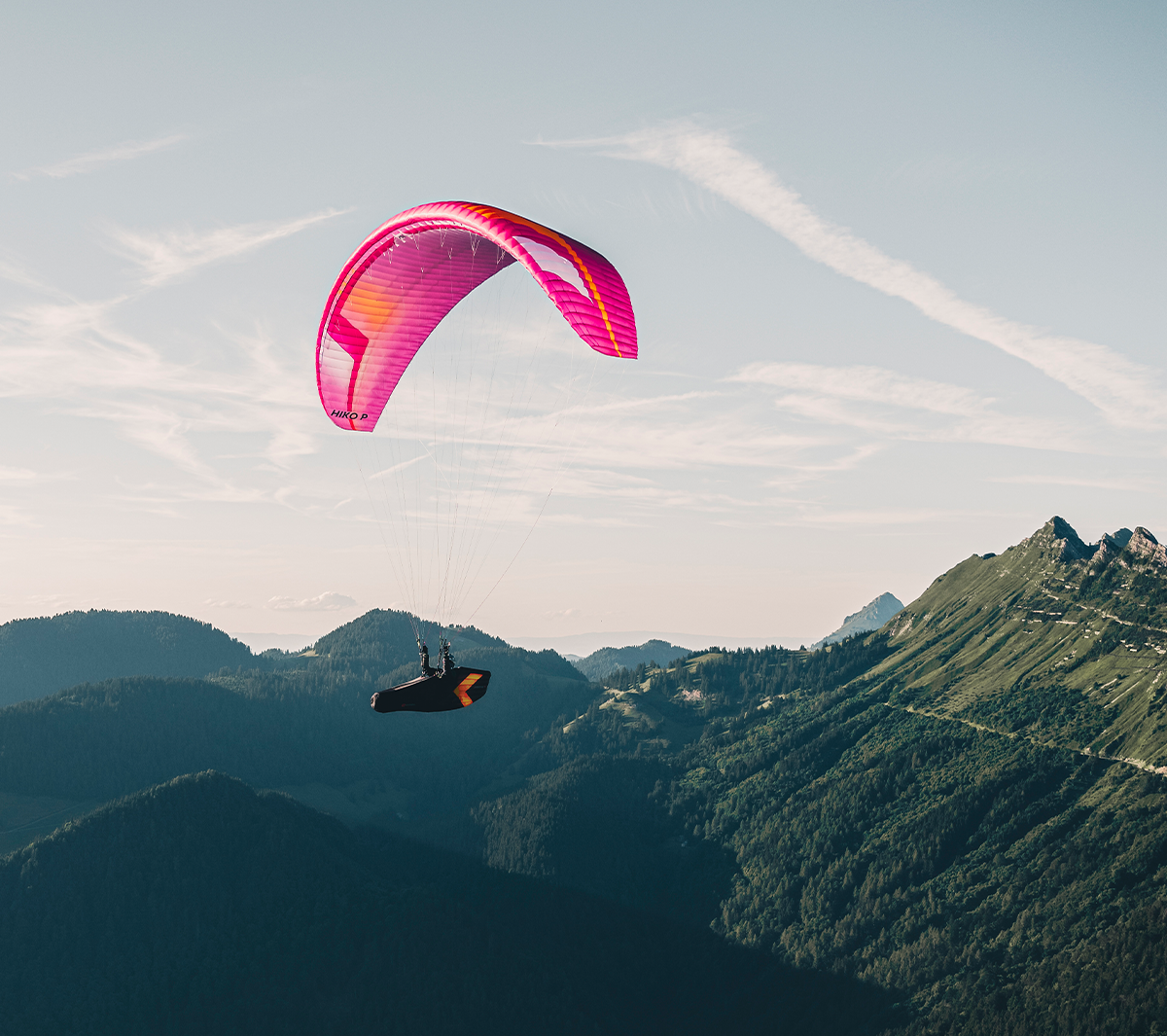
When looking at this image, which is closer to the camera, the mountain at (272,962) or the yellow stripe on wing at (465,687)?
the yellow stripe on wing at (465,687)

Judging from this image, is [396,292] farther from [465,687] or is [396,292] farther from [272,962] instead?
[272,962]

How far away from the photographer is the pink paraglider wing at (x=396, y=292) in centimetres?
4203

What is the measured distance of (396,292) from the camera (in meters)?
48.4

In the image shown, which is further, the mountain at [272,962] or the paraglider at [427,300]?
the mountain at [272,962]

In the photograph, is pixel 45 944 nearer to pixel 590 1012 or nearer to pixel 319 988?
pixel 319 988

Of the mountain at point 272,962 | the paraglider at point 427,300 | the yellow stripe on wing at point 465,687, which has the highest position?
the paraglider at point 427,300

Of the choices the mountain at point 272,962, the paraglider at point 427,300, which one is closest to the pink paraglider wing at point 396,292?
the paraglider at point 427,300

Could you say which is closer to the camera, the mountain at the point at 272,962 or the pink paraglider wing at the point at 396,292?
the pink paraglider wing at the point at 396,292

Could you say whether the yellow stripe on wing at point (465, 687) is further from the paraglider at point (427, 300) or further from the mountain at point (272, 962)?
the mountain at point (272, 962)

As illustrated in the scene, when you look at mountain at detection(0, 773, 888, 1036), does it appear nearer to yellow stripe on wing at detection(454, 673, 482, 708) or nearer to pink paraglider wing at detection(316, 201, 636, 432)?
yellow stripe on wing at detection(454, 673, 482, 708)

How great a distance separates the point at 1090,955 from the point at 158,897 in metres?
178

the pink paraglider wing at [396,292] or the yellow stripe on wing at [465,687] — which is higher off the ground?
the pink paraglider wing at [396,292]

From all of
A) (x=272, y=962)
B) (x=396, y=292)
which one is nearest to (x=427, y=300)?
(x=396, y=292)

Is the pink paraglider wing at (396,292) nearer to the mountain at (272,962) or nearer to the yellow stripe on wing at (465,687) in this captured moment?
the yellow stripe on wing at (465,687)
